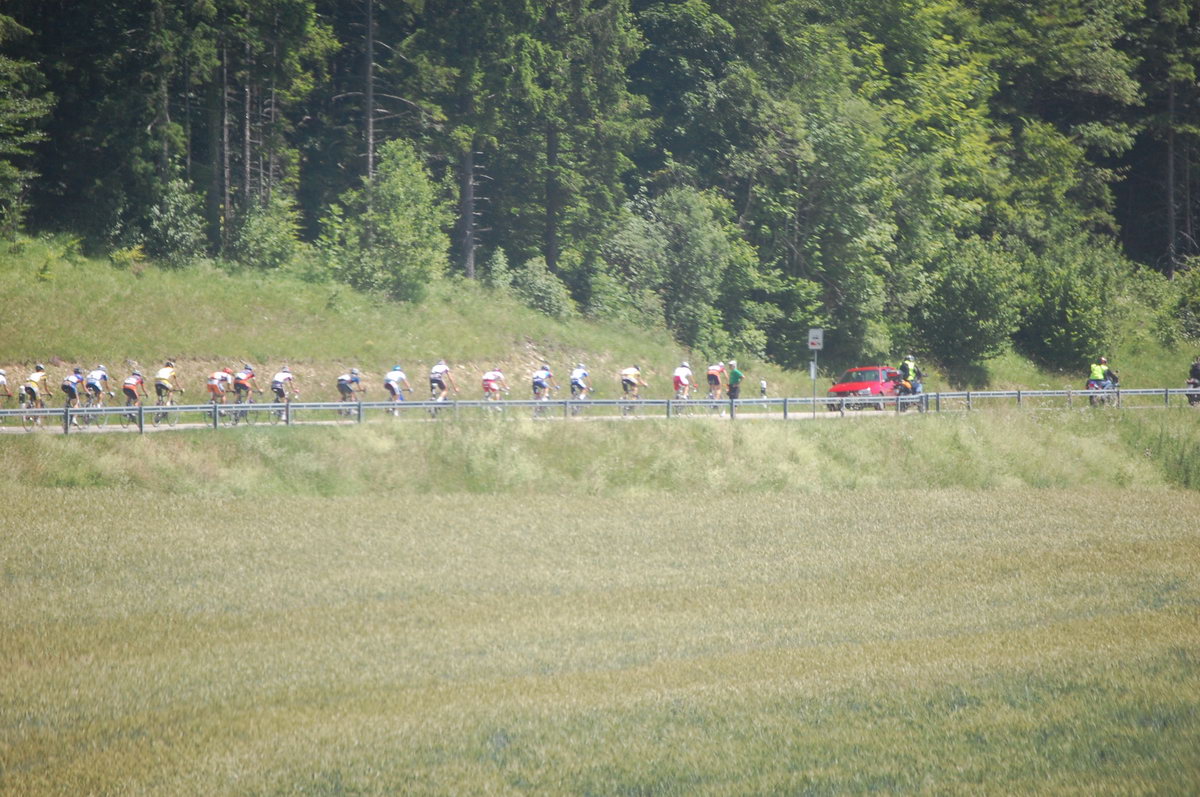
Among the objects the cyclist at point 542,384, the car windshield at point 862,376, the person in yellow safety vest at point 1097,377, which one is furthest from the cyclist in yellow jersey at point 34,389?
the person in yellow safety vest at point 1097,377

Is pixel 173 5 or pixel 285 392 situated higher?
pixel 173 5

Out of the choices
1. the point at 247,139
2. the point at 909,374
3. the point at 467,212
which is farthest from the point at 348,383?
the point at 467,212

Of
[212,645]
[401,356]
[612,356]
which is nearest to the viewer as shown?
[212,645]

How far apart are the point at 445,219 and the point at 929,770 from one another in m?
42.8

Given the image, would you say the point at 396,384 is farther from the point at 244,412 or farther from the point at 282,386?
the point at 244,412

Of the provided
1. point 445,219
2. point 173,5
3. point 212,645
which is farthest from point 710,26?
point 212,645

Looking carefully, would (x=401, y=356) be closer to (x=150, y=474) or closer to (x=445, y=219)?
(x=445, y=219)

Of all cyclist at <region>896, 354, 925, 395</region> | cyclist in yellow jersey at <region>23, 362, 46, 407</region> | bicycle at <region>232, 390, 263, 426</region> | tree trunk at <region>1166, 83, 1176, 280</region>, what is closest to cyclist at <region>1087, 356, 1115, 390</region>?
cyclist at <region>896, 354, 925, 395</region>

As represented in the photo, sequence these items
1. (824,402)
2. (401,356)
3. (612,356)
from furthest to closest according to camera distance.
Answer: (612,356), (401,356), (824,402)

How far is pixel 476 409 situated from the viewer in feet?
117

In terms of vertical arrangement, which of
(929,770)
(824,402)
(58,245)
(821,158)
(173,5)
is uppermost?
(173,5)

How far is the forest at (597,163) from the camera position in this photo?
46500mm

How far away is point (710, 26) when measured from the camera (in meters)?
61.6

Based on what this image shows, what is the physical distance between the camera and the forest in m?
46.5
